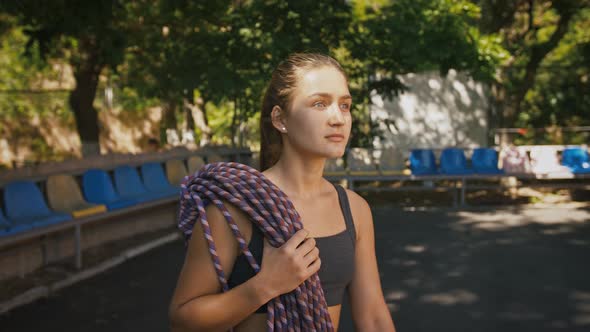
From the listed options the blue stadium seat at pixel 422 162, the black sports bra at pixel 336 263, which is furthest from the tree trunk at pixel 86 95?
the black sports bra at pixel 336 263

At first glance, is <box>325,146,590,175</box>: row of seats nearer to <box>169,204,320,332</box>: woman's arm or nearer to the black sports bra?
the black sports bra

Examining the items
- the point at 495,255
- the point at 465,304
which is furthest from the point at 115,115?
the point at 465,304

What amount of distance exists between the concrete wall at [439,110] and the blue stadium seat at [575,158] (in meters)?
2.17

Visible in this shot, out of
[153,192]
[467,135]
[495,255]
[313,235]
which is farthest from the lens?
[467,135]

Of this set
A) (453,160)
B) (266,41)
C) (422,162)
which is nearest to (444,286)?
(266,41)

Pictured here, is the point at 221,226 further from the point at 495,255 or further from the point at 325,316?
the point at 495,255

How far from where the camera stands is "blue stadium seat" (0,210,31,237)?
21.6ft

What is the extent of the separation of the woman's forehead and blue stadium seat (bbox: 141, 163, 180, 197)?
8.59 meters

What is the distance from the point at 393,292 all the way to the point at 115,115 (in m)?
20.1

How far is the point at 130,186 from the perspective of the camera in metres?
9.77

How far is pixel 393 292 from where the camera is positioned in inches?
263

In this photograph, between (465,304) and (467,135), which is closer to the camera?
(465,304)

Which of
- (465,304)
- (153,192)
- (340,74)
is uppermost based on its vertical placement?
(340,74)

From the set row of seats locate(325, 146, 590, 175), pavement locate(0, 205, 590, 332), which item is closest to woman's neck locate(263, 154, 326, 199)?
pavement locate(0, 205, 590, 332)
